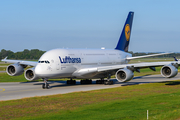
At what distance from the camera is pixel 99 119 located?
52.1 ft

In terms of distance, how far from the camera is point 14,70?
41.2 m

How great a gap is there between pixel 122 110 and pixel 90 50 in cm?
2311

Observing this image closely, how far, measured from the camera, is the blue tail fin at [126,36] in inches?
1913

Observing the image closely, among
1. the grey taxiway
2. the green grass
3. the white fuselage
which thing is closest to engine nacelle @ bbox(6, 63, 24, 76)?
the grey taxiway

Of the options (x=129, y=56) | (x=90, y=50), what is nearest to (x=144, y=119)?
(x=90, y=50)

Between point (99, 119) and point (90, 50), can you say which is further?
point (90, 50)

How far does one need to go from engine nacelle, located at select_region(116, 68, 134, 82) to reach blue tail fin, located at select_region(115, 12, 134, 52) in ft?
46.9

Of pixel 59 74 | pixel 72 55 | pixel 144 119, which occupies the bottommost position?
pixel 144 119

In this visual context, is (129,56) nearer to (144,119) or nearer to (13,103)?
(13,103)

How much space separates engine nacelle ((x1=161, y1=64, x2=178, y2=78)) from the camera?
109ft

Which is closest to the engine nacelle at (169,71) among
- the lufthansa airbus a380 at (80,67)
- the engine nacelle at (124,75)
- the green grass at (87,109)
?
the lufthansa airbus a380 at (80,67)

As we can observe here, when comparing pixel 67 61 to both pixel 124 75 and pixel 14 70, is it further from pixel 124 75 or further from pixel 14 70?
pixel 14 70

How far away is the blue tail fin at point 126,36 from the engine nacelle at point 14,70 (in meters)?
17.4

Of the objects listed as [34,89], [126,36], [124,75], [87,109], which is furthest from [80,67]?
[87,109]
